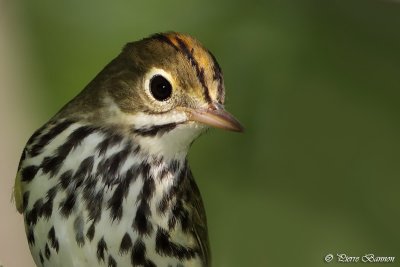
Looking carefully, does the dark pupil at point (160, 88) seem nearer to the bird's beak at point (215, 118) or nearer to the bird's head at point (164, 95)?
the bird's head at point (164, 95)

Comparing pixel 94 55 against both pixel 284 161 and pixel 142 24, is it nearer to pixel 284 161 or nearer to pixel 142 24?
pixel 142 24

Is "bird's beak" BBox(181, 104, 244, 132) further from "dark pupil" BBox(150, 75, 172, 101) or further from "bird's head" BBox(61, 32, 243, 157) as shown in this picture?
"dark pupil" BBox(150, 75, 172, 101)

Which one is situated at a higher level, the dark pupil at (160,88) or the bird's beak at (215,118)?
the dark pupil at (160,88)

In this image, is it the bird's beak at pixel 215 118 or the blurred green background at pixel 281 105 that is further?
the blurred green background at pixel 281 105

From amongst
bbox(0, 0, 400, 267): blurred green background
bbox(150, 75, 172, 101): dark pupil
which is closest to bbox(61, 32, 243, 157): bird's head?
bbox(150, 75, 172, 101): dark pupil

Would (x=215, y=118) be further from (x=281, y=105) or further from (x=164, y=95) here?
(x=281, y=105)

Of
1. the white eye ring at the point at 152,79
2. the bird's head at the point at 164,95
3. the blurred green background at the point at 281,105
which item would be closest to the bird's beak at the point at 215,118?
the bird's head at the point at 164,95

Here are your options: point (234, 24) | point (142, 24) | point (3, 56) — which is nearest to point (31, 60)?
point (3, 56)

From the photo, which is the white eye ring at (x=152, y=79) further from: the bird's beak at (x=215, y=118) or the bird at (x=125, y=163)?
the bird's beak at (x=215, y=118)
